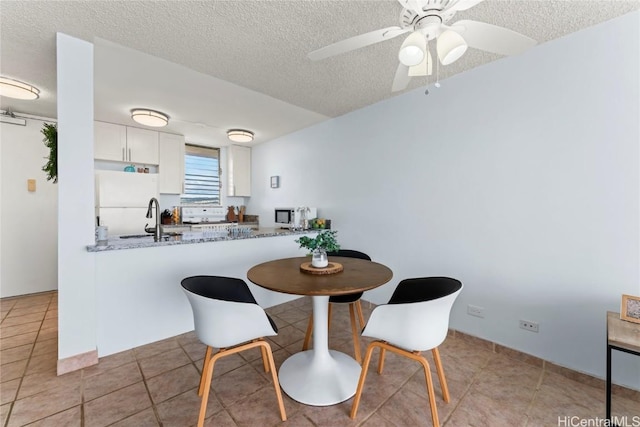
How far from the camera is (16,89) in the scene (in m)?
2.54

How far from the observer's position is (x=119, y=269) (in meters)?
2.08

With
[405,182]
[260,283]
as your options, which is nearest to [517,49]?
[405,182]

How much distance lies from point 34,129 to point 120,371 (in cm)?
362

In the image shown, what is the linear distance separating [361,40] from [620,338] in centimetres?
207

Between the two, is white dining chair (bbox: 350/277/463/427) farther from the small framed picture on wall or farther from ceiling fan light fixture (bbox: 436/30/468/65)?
ceiling fan light fixture (bbox: 436/30/468/65)

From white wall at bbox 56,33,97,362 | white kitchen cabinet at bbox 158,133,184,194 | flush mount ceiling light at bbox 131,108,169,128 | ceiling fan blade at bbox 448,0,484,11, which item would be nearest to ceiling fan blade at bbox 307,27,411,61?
ceiling fan blade at bbox 448,0,484,11

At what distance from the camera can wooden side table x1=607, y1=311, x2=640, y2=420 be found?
1293 millimetres

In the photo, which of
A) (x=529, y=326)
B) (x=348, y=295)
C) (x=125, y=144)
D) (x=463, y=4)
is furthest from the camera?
(x=125, y=144)

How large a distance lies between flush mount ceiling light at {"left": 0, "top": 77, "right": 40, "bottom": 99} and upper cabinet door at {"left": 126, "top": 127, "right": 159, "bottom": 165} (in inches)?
49.9

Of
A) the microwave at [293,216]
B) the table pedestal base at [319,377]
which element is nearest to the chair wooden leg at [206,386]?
the table pedestal base at [319,377]

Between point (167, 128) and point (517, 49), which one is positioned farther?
point (167, 128)

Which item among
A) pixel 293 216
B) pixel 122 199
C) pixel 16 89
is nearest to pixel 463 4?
pixel 293 216

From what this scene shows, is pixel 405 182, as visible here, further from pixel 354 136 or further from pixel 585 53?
pixel 585 53

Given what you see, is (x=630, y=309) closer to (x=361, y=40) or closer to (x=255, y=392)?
(x=361, y=40)
